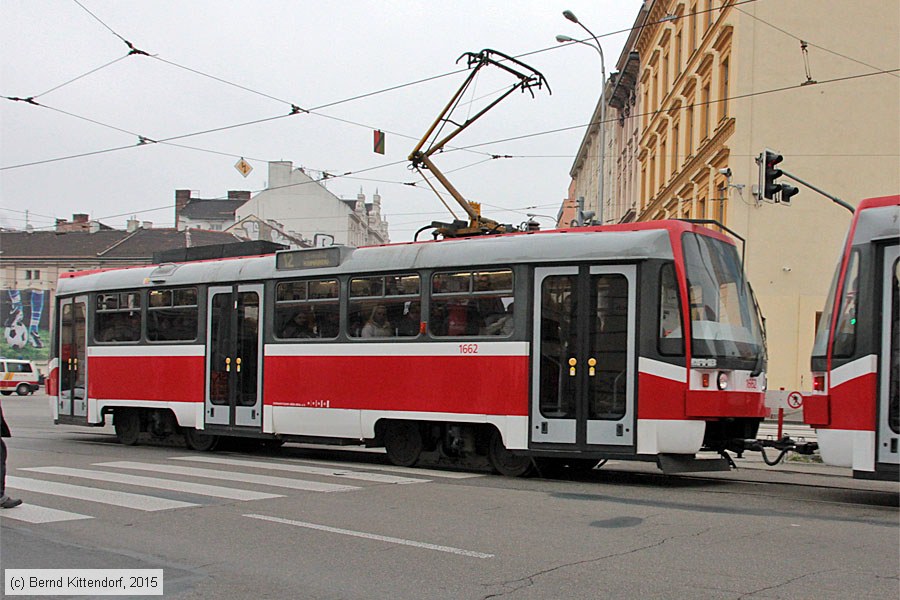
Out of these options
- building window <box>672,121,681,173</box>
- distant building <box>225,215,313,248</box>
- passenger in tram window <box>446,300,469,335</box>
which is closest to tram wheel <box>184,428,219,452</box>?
passenger in tram window <box>446,300,469,335</box>

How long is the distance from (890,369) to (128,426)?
1258 centimetres

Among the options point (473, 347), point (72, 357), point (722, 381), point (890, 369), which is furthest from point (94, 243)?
point (890, 369)

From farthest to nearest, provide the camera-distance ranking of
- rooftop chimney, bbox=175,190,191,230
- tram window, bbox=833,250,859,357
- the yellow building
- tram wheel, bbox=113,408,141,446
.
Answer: rooftop chimney, bbox=175,190,191,230 < the yellow building < tram wheel, bbox=113,408,141,446 < tram window, bbox=833,250,859,357

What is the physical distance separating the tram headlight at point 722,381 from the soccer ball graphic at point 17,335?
66555 millimetres

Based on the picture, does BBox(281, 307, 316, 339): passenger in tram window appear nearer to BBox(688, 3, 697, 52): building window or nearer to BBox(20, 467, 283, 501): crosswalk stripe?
BBox(20, 467, 283, 501): crosswalk stripe

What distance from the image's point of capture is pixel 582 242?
37.6ft

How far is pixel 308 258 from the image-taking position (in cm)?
1414

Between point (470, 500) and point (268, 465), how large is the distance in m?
4.44

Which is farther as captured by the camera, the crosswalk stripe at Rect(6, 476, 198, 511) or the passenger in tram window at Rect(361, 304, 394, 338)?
the passenger in tram window at Rect(361, 304, 394, 338)

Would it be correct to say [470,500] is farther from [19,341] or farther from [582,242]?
[19,341]

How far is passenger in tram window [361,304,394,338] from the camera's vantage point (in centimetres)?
1310

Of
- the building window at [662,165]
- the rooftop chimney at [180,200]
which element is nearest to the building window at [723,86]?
the building window at [662,165]

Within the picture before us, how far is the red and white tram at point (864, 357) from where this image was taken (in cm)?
941

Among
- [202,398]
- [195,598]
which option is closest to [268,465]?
[202,398]
